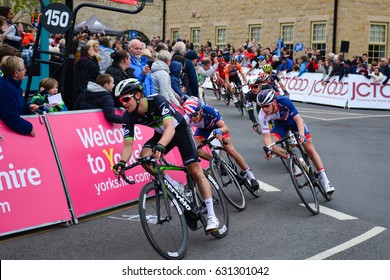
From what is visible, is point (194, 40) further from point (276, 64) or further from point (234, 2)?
point (276, 64)

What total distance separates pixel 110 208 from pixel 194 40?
36646 mm

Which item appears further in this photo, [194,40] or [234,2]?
[194,40]

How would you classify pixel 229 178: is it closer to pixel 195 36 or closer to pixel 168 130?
pixel 168 130

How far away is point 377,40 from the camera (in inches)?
1273

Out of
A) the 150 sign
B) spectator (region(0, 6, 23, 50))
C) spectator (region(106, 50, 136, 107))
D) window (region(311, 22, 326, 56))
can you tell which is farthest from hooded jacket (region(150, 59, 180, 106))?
window (region(311, 22, 326, 56))

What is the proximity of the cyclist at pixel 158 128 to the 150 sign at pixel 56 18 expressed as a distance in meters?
3.53

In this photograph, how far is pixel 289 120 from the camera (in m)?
9.73

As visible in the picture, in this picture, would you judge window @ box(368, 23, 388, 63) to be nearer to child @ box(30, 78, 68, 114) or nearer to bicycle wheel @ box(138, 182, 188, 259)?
child @ box(30, 78, 68, 114)

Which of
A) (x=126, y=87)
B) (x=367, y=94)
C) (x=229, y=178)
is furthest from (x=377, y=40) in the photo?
(x=126, y=87)

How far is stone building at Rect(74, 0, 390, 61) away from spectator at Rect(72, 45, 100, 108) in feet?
62.3

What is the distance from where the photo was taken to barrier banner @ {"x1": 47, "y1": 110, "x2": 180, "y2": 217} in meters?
8.16

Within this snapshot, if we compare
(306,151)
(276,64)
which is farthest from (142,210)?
(276,64)

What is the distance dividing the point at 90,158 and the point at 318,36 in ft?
85.6

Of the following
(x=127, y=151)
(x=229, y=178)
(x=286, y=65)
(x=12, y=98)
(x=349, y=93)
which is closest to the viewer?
(x=127, y=151)
